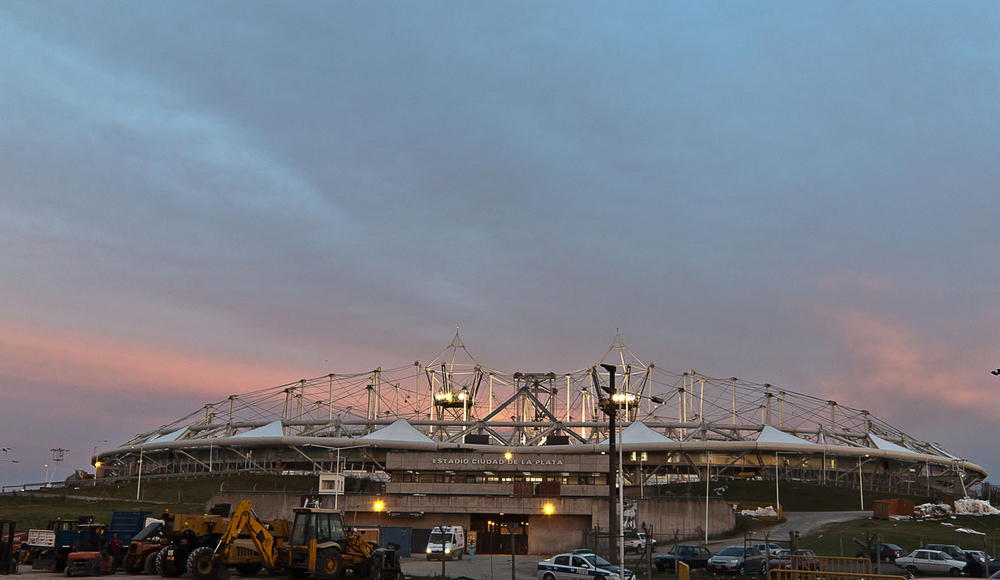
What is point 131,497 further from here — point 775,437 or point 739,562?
point 775,437

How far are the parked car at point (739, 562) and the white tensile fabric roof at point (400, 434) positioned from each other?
86.3 m

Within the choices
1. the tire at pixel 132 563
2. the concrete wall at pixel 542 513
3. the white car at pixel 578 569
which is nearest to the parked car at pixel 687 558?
the white car at pixel 578 569

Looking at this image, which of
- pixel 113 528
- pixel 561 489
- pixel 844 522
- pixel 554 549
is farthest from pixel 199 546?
pixel 844 522

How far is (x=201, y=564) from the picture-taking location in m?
31.9

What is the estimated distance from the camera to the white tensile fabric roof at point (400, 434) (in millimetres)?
128863

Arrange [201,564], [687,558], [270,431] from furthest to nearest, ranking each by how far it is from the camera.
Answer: [270,431]
[687,558]
[201,564]

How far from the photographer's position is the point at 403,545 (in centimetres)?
5553

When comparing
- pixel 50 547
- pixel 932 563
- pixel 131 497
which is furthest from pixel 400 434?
pixel 932 563

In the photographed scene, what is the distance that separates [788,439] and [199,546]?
110 m

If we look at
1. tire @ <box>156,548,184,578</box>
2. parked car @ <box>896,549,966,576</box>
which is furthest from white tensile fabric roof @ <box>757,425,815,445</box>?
tire @ <box>156,548,184,578</box>

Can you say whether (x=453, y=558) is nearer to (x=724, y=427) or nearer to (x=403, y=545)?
(x=403, y=545)

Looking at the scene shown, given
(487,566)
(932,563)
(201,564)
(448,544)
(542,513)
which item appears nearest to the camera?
(201,564)

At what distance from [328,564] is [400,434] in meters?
100

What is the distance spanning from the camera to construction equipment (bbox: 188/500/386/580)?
32000mm
